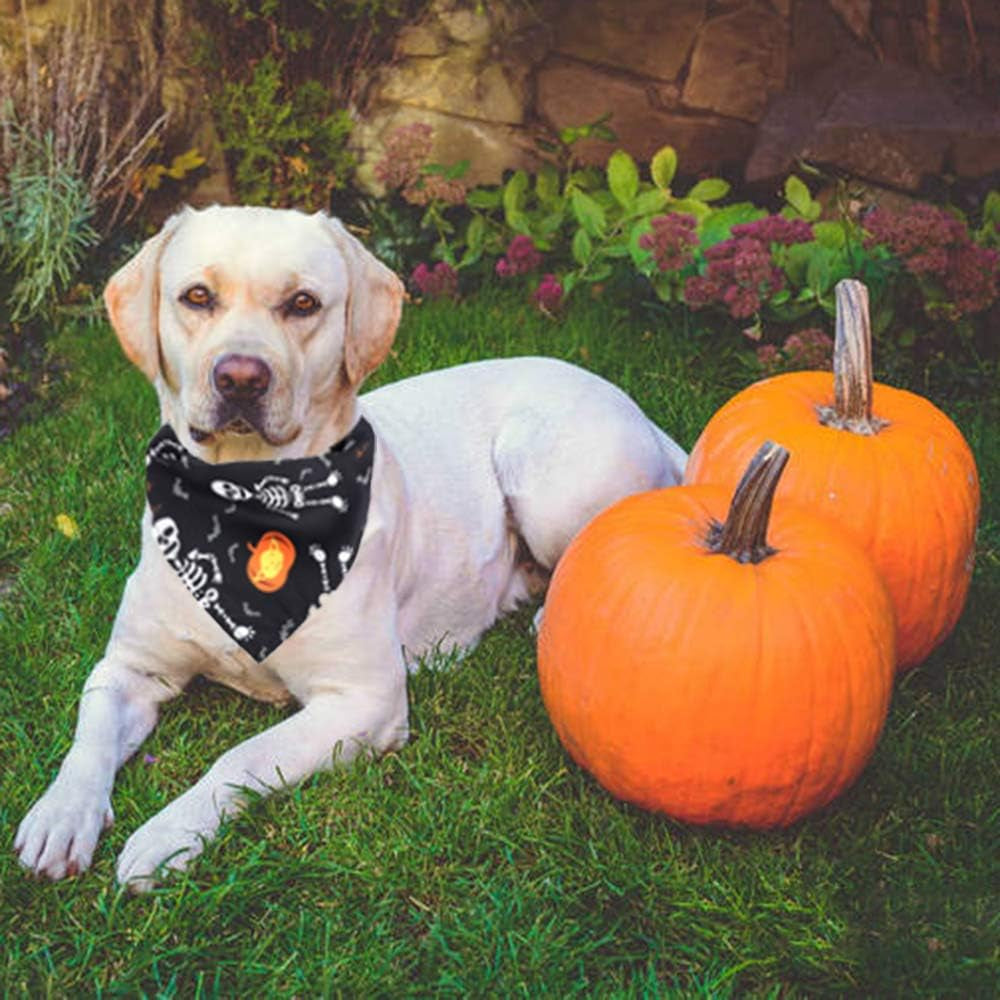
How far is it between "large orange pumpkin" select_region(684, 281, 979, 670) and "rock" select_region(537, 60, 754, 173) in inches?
127

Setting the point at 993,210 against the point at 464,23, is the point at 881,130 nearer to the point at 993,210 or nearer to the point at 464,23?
the point at 993,210

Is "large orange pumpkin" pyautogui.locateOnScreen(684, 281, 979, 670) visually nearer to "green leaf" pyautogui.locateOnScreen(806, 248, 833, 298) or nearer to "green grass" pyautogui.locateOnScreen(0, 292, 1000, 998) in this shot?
"green grass" pyautogui.locateOnScreen(0, 292, 1000, 998)

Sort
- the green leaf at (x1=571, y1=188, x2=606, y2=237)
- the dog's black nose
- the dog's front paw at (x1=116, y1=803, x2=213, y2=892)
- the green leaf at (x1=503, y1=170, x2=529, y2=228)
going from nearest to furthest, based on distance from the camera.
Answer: the dog's front paw at (x1=116, y1=803, x2=213, y2=892) < the dog's black nose < the green leaf at (x1=571, y1=188, x2=606, y2=237) < the green leaf at (x1=503, y1=170, x2=529, y2=228)

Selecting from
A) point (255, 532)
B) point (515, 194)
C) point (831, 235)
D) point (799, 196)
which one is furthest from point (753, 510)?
point (515, 194)

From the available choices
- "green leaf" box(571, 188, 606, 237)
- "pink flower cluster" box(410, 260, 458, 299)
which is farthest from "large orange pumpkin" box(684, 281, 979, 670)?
"pink flower cluster" box(410, 260, 458, 299)

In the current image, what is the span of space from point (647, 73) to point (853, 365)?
11.4ft

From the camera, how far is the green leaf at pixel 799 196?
5250mm

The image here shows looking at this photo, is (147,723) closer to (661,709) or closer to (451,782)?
(451,782)

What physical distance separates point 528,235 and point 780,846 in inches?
140

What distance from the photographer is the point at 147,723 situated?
297 centimetres

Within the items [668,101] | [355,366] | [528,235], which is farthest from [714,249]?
[355,366]

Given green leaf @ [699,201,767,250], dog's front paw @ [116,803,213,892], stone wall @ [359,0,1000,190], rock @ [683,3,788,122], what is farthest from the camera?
rock @ [683,3,788,122]

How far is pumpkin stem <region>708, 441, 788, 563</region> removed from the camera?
8.20ft

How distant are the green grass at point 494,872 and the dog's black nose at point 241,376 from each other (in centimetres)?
84
